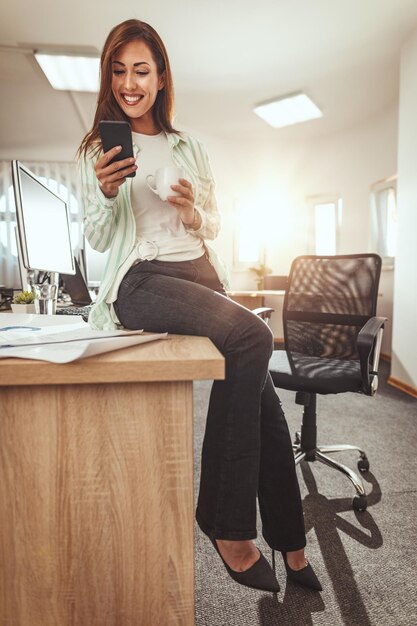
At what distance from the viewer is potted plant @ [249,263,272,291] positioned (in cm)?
605

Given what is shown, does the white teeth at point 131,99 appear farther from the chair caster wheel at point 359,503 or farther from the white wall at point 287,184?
the white wall at point 287,184

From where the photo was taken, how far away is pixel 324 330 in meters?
2.09

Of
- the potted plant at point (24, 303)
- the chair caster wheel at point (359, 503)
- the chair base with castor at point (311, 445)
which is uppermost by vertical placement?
the potted plant at point (24, 303)

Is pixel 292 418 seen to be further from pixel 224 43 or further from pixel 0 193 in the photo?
pixel 0 193

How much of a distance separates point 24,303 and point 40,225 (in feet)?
1.05

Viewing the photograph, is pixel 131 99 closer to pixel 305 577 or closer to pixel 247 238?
pixel 305 577

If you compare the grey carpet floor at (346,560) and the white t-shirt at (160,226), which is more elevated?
the white t-shirt at (160,226)

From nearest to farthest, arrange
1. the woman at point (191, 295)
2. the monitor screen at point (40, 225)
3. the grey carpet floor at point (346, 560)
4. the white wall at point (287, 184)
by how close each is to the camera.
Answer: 1. the woman at point (191, 295)
2. the grey carpet floor at point (346, 560)
3. the monitor screen at point (40, 225)
4. the white wall at point (287, 184)

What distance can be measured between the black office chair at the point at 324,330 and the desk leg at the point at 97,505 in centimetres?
119

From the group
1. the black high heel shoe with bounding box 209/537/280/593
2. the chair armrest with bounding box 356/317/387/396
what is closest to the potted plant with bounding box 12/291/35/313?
the black high heel shoe with bounding box 209/537/280/593

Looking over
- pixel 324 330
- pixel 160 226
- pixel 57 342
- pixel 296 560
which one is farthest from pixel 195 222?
pixel 324 330

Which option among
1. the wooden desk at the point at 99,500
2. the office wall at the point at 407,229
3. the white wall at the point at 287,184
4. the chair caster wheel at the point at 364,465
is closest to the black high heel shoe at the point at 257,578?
the wooden desk at the point at 99,500

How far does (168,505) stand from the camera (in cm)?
65

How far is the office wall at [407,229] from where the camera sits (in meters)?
3.45
